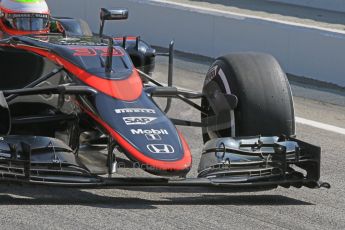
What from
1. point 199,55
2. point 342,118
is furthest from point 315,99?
point 199,55

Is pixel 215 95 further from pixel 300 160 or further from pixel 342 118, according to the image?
pixel 342 118

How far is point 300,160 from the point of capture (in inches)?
303

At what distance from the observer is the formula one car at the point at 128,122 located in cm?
723

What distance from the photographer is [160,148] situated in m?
7.27

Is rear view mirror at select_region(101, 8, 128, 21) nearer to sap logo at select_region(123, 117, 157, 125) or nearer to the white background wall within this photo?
sap logo at select_region(123, 117, 157, 125)

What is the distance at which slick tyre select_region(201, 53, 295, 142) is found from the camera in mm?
8117

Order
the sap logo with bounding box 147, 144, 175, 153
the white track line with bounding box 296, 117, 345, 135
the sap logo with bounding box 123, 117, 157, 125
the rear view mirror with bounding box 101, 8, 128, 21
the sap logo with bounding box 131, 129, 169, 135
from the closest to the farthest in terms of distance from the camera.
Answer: the sap logo with bounding box 147, 144, 175, 153 < the sap logo with bounding box 131, 129, 169, 135 < the sap logo with bounding box 123, 117, 157, 125 < the rear view mirror with bounding box 101, 8, 128, 21 < the white track line with bounding box 296, 117, 345, 135

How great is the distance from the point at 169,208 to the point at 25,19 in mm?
3890

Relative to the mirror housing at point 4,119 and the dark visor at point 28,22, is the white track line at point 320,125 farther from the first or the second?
the mirror housing at point 4,119

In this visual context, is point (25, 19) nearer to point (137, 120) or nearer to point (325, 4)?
point (137, 120)

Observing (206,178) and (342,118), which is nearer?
Result: (206,178)

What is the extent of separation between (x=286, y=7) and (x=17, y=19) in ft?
41.4

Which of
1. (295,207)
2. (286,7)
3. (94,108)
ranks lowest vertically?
(286,7)

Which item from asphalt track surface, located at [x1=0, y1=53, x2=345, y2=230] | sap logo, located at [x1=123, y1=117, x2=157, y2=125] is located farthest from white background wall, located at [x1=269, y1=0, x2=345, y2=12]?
sap logo, located at [x1=123, y1=117, x2=157, y2=125]
